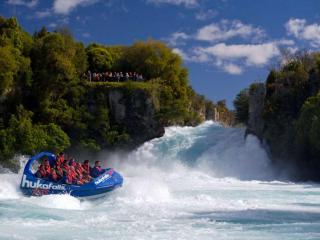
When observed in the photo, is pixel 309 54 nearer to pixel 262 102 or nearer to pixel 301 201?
pixel 262 102

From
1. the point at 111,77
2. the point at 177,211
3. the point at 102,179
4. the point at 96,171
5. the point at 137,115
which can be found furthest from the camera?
the point at 111,77

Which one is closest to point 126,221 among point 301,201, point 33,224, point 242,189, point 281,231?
point 33,224

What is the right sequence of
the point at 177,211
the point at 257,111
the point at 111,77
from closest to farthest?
the point at 177,211 → the point at 257,111 → the point at 111,77

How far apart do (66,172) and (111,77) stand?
79.0 feet

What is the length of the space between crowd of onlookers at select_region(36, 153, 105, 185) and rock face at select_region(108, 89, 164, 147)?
17.4 meters

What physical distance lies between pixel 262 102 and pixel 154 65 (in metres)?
11.1

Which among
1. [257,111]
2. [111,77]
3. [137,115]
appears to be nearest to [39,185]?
[137,115]

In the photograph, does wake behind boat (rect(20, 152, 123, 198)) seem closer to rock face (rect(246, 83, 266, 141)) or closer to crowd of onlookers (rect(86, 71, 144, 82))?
rock face (rect(246, 83, 266, 141))

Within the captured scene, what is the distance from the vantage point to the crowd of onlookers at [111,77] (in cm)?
4312

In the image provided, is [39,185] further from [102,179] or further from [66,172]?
[102,179]

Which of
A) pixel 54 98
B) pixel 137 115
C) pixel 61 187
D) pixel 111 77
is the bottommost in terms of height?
pixel 61 187

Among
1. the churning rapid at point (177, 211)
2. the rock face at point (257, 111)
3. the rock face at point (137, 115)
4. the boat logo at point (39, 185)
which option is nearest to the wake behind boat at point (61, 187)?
the boat logo at point (39, 185)

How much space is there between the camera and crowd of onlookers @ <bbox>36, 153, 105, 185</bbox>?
67.8 feet

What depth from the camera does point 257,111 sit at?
38.2m
